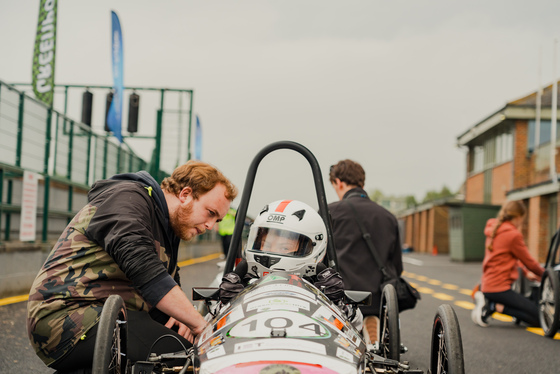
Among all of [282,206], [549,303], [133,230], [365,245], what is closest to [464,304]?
[549,303]

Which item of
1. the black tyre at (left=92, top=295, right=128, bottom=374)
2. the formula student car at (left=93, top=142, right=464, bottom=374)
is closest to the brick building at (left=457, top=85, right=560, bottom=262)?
the formula student car at (left=93, top=142, right=464, bottom=374)

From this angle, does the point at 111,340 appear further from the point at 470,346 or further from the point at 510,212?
the point at 510,212

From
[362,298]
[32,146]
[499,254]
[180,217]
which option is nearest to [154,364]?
[180,217]

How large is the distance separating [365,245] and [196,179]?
2500 mm

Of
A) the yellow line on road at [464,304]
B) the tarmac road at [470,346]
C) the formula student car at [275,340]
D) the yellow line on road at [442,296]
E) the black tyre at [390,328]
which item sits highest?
the formula student car at [275,340]

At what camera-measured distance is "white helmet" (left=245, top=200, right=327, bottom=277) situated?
13.8 ft

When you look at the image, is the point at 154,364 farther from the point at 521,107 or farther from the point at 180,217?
the point at 521,107

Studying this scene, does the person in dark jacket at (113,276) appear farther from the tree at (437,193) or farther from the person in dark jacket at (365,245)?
the tree at (437,193)

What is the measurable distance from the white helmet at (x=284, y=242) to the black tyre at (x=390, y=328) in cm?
54

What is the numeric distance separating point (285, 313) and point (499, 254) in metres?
6.96

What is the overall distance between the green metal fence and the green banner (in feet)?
4.23

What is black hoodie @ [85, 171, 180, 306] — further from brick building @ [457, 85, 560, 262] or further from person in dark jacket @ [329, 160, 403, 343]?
brick building @ [457, 85, 560, 262]

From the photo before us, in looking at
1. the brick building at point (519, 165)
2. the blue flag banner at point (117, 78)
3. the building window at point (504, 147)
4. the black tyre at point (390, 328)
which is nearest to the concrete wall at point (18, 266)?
the black tyre at point (390, 328)

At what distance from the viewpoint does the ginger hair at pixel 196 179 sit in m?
3.73
